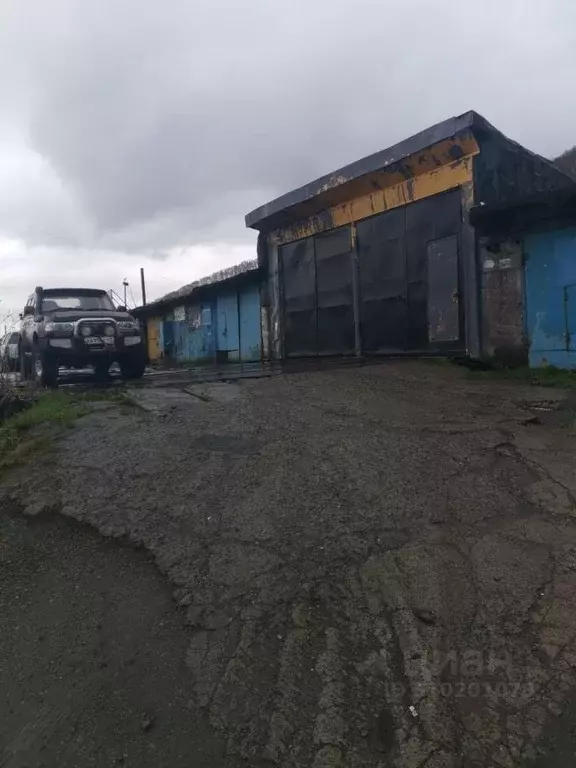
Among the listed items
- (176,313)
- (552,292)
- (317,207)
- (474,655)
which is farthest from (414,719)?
(176,313)

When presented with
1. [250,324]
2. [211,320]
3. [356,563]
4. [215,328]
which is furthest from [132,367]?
[211,320]

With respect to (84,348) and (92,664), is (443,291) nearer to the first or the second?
(84,348)

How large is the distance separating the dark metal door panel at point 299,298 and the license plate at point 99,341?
5.94 m

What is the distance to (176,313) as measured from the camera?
2250 cm

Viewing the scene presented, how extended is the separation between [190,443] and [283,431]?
33.7 inches

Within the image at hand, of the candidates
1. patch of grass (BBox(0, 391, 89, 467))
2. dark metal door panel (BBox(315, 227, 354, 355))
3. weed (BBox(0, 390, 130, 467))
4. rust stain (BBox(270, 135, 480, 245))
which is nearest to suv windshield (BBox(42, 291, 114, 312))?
weed (BBox(0, 390, 130, 467))

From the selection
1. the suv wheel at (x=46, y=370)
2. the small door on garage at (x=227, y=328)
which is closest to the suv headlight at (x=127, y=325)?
the suv wheel at (x=46, y=370)

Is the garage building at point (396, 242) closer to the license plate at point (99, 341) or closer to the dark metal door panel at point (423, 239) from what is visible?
the dark metal door panel at point (423, 239)

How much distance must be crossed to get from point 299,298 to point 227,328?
4397mm

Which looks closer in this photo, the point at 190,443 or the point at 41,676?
the point at 41,676

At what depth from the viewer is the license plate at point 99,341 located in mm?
9562

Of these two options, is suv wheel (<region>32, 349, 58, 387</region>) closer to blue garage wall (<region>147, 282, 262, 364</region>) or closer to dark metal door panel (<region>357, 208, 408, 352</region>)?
dark metal door panel (<region>357, 208, 408, 352</region>)

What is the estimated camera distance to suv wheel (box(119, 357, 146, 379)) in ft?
34.5

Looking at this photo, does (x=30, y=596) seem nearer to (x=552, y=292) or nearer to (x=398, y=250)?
(x=552, y=292)
